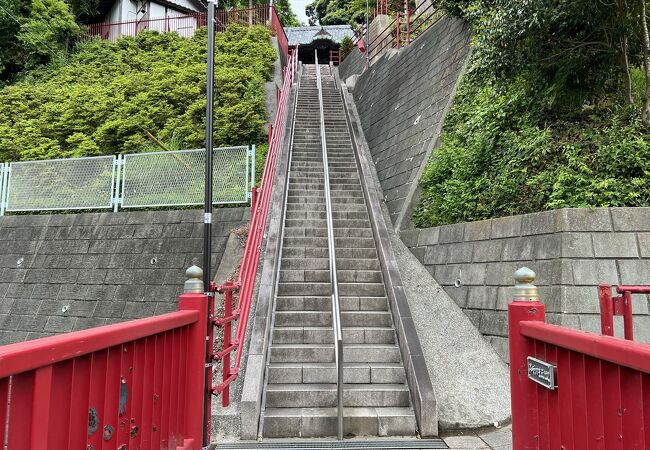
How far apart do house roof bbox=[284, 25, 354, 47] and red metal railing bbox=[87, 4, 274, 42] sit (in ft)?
36.9

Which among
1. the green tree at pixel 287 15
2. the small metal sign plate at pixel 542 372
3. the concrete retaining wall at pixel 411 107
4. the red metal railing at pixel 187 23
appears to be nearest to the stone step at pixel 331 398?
the small metal sign plate at pixel 542 372

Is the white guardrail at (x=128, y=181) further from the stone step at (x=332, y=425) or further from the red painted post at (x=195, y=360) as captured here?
the red painted post at (x=195, y=360)

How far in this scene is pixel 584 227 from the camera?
166 inches

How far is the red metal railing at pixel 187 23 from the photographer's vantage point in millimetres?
18156

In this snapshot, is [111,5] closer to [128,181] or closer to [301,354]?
[128,181]

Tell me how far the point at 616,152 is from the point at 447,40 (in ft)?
21.5

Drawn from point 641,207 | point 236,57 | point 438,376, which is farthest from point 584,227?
point 236,57

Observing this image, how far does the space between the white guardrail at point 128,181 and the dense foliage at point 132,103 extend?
1562mm

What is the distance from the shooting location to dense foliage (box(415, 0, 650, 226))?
4.72 m

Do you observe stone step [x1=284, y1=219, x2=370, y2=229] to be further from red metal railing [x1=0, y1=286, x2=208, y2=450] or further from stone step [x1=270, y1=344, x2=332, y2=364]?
red metal railing [x1=0, y1=286, x2=208, y2=450]

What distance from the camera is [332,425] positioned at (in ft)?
12.6

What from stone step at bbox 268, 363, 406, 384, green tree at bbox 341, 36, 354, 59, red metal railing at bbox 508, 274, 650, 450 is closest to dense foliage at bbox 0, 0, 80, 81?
green tree at bbox 341, 36, 354, 59

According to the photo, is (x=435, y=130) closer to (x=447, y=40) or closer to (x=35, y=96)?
(x=447, y=40)

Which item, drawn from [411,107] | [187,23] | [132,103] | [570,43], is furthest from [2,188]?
[187,23]
